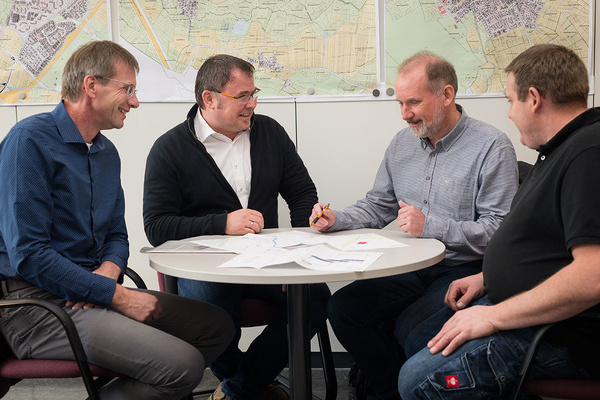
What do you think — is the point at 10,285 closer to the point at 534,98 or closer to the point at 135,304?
the point at 135,304

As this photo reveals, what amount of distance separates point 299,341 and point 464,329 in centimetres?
60

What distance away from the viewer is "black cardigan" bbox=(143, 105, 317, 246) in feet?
8.39

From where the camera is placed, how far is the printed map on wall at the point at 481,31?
3053 mm

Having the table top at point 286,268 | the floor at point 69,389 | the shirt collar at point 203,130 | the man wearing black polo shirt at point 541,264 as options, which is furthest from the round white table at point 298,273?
the floor at point 69,389

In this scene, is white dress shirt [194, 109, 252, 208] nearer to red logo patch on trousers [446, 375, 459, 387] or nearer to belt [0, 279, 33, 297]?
belt [0, 279, 33, 297]

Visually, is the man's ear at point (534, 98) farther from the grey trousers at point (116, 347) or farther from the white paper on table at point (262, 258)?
the grey trousers at point (116, 347)

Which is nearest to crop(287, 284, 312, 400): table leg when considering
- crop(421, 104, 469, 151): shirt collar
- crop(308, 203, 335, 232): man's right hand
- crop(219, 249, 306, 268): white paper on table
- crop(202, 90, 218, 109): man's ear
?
crop(219, 249, 306, 268): white paper on table

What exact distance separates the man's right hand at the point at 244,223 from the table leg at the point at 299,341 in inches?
16.9

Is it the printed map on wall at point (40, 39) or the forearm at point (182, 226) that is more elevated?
the printed map on wall at point (40, 39)

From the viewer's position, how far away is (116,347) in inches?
72.2

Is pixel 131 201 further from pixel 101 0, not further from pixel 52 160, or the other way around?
pixel 52 160

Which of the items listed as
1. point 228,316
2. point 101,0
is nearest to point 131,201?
point 101,0

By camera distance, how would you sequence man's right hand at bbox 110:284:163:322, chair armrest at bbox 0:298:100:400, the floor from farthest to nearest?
the floor < man's right hand at bbox 110:284:163:322 < chair armrest at bbox 0:298:100:400

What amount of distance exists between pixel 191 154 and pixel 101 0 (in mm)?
1115
